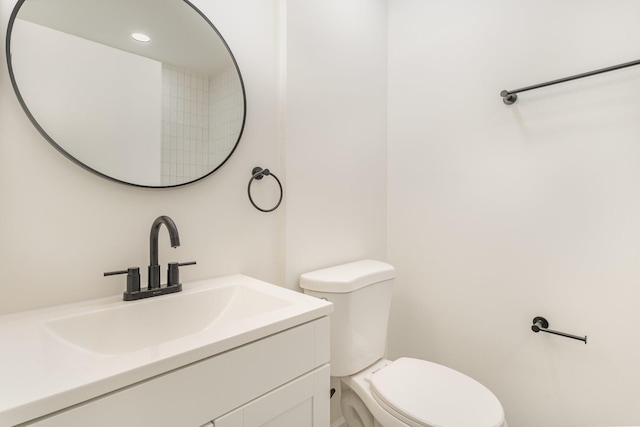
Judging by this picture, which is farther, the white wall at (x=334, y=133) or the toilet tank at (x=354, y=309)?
the white wall at (x=334, y=133)

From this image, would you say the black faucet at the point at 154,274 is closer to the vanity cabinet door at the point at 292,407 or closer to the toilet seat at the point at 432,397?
the vanity cabinet door at the point at 292,407

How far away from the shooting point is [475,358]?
149 cm

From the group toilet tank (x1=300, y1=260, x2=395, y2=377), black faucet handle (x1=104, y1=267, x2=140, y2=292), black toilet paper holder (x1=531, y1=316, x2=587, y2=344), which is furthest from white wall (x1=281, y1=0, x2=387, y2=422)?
black toilet paper holder (x1=531, y1=316, x2=587, y2=344)

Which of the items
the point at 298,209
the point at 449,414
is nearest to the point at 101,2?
the point at 298,209

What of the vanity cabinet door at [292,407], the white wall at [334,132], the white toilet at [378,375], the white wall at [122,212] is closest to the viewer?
the vanity cabinet door at [292,407]

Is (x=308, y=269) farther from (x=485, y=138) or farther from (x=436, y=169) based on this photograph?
(x=485, y=138)

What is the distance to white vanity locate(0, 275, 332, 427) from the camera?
48 centimetres

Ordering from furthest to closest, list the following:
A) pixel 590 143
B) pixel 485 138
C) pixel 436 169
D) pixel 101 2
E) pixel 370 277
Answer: pixel 436 169 → pixel 485 138 → pixel 370 277 → pixel 590 143 → pixel 101 2

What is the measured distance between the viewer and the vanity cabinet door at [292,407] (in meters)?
0.67

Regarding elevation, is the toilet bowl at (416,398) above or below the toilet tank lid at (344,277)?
below

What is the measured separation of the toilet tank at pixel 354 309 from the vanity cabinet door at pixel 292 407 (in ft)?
1.21

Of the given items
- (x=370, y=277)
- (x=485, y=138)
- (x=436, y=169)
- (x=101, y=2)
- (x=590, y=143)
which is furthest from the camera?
(x=436, y=169)

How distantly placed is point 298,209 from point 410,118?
34.8 inches


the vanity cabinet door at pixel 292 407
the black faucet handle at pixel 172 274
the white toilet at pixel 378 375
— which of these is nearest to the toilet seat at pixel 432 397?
the white toilet at pixel 378 375
